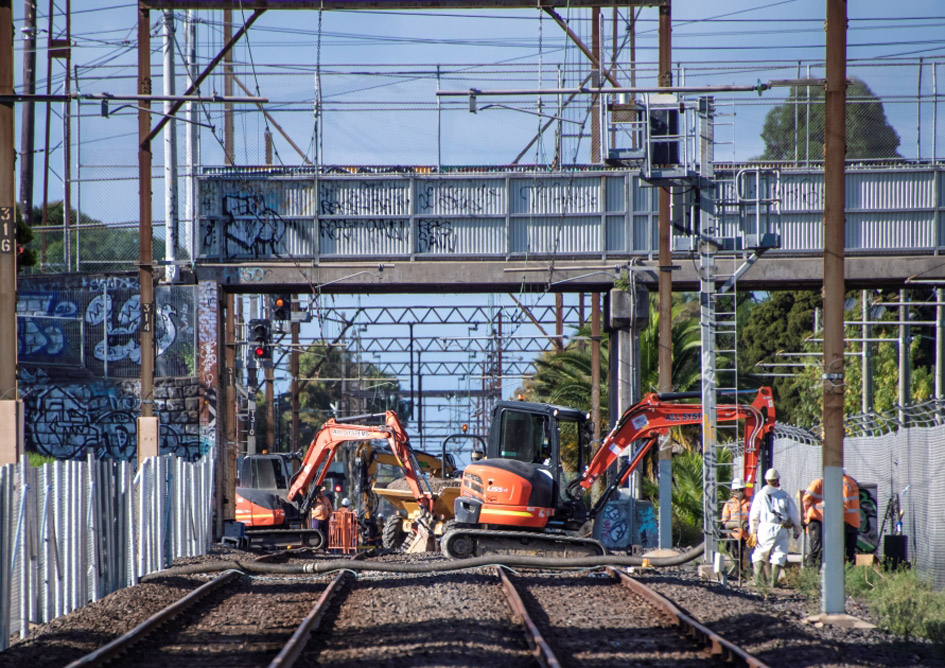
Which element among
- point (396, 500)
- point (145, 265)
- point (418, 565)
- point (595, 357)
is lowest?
point (396, 500)

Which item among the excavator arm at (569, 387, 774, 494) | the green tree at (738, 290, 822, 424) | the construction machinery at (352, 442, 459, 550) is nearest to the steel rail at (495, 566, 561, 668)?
the excavator arm at (569, 387, 774, 494)

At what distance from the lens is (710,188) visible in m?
20.6

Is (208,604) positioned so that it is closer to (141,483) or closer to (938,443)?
(141,483)

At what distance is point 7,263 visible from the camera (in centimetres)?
1672

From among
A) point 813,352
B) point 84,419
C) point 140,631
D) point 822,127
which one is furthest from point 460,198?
point 822,127

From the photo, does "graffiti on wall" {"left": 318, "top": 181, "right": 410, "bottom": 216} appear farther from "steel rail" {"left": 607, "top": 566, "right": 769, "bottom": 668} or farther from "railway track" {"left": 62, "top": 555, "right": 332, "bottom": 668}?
"steel rail" {"left": 607, "top": 566, "right": 769, "bottom": 668}

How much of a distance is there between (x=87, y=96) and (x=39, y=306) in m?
16.9

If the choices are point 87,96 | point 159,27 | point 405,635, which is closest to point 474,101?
point 87,96

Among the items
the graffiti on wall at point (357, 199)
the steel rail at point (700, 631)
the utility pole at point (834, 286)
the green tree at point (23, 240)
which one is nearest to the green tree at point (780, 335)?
the graffiti on wall at point (357, 199)

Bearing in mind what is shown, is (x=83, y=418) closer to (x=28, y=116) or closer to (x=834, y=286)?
(x=28, y=116)

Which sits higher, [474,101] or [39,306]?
[474,101]

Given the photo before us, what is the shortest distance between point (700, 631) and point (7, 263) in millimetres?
10432

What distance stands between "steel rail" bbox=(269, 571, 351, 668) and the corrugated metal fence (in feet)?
29.1

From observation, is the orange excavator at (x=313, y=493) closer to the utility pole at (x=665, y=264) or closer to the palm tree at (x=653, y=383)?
the utility pole at (x=665, y=264)
